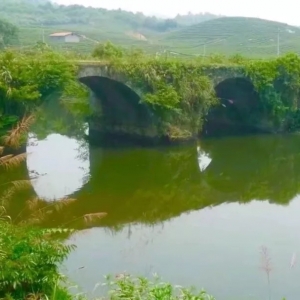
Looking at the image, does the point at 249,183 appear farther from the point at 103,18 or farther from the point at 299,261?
the point at 103,18

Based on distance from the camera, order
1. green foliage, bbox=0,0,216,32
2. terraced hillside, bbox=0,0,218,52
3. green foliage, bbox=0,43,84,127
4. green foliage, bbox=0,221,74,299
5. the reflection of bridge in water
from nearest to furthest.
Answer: green foliage, bbox=0,221,74,299
the reflection of bridge in water
green foliage, bbox=0,43,84,127
terraced hillside, bbox=0,0,218,52
green foliage, bbox=0,0,216,32

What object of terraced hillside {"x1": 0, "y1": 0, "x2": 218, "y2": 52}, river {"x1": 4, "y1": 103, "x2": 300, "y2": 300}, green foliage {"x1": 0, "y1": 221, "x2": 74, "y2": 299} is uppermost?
terraced hillside {"x1": 0, "y1": 0, "x2": 218, "y2": 52}

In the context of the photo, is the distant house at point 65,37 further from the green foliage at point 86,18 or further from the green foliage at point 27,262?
the green foliage at point 27,262

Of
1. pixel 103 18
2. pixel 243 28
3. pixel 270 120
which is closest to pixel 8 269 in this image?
pixel 270 120

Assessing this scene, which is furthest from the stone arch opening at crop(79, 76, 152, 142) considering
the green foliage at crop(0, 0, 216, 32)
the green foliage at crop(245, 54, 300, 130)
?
the green foliage at crop(0, 0, 216, 32)

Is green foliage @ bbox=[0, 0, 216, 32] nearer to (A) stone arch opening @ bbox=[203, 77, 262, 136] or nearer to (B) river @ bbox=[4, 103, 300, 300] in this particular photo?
(A) stone arch opening @ bbox=[203, 77, 262, 136]

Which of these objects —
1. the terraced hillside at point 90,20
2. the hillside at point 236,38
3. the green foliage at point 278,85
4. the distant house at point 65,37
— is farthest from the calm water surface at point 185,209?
the terraced hillside at point 90,20

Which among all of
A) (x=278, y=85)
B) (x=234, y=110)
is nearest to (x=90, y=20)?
(x=234, y=110)

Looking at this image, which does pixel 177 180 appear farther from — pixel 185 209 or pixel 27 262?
pixel 27 262
